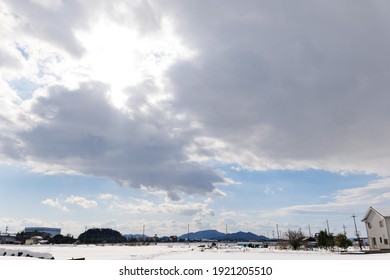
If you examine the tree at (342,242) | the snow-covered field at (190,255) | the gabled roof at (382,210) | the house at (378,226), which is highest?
the gabled roof at (382,210)

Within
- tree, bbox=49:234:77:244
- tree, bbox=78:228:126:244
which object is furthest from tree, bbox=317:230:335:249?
tree, bbox=78:228:126:244

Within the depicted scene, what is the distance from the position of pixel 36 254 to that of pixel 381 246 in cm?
5279

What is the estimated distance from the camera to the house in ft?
160

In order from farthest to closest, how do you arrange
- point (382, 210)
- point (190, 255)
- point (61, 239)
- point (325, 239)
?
point (61, 239)
point (325, 239)
point (382, 210)
point (190, 255)

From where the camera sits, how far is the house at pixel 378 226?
4881cm

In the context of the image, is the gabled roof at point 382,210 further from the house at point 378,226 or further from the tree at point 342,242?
the tree at point 342,242

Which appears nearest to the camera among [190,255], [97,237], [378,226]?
[190,255]

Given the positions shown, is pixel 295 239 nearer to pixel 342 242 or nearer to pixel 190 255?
pixel 342 242

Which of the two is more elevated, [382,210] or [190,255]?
[382,210]

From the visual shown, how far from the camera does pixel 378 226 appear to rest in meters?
51.2

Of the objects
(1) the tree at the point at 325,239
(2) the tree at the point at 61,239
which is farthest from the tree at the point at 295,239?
(2) the tree at the point at 61,239

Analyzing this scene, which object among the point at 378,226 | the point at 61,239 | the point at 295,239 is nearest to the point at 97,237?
the point at 61,239

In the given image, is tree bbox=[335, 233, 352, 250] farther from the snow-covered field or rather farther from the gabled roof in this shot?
the gabled roof
